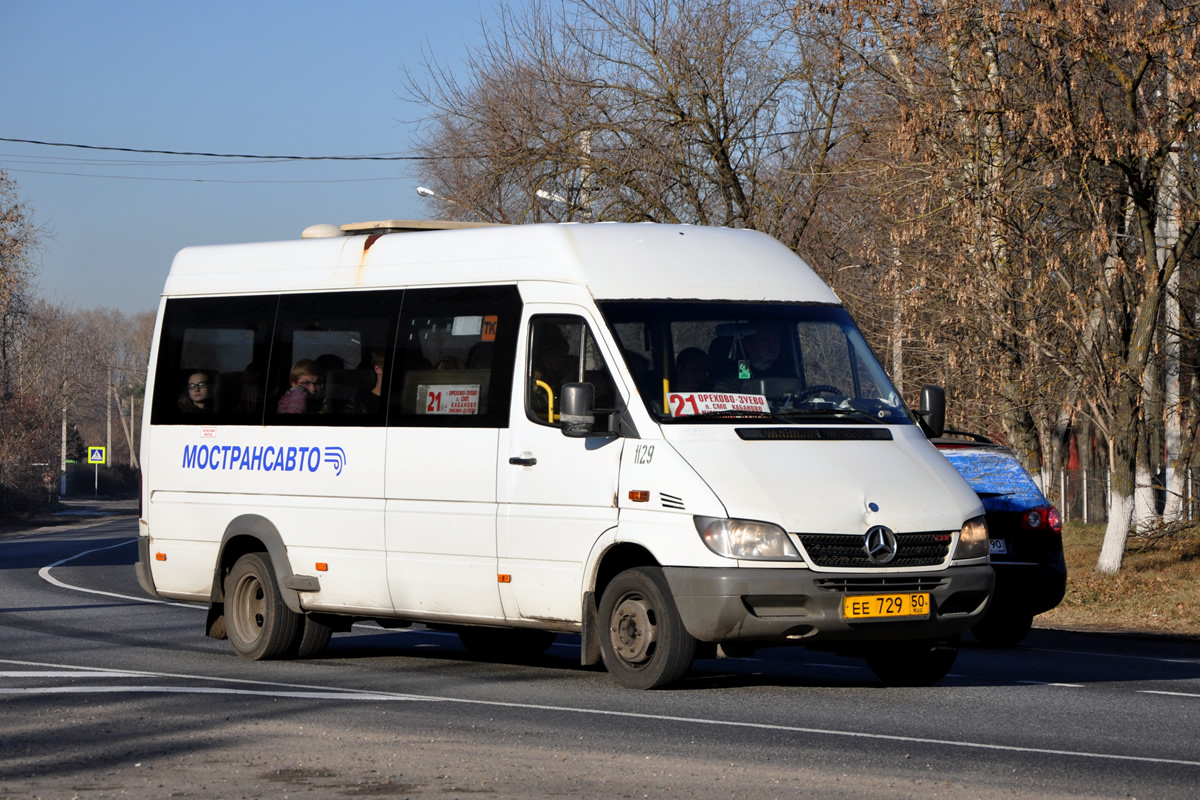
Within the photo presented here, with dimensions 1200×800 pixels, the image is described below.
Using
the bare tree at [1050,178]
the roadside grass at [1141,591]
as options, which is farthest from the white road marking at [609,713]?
the bare tree at [1050,178]

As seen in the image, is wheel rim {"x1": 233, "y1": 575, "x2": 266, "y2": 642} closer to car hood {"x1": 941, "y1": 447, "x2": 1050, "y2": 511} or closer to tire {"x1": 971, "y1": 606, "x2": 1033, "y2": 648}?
car hood {"x1": 941, "y1": 447, "x2": 1050, "y2": 511}

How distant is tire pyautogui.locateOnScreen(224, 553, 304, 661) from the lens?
12305 mm

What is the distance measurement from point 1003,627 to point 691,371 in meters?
5.21

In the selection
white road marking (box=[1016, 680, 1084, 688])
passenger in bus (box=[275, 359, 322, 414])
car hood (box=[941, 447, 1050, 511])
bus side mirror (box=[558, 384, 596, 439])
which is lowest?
white road marking (box=[1016, 680, 1084, 688])

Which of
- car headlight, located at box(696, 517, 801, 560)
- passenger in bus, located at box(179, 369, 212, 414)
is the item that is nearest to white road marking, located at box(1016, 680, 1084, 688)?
car headlight, located at box(696, 517, 801, 560)

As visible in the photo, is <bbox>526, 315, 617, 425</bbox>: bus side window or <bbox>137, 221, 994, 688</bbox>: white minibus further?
<bbox>526, 315, 617, 425</bbox>: bus side window

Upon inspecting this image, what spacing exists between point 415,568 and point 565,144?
1667 cm

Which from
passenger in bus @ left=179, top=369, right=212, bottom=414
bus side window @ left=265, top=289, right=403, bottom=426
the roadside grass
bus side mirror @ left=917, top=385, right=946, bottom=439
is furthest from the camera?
the roadside grass

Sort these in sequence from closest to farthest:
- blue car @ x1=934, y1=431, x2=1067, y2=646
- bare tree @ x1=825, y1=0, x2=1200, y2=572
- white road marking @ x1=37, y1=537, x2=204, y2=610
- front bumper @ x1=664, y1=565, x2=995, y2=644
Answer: front bumper @ x1=664, y1=565, x2=995, y2=644 < blue car @ x1=934, y1=431, x2=1067, y2=646 < bare tree @ x1=825, y1=0, x2=1200, y2=572 < white road marking @ x1=37, y1=537, x2=204, y2=610

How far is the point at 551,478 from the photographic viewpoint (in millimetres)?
10539

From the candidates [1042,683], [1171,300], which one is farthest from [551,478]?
[1171,300]

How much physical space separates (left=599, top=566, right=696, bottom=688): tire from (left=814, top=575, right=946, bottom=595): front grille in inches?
34.7

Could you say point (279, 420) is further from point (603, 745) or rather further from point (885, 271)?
point (885, 271)

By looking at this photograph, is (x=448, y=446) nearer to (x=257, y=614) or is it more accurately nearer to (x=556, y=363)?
(x=556, y=363)
